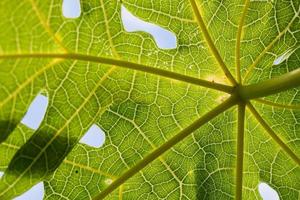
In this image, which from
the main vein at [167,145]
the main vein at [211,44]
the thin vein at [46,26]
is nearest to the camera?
the thin vein at [46,26]

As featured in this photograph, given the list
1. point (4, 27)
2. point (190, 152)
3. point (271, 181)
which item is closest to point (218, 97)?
point (190, 152)

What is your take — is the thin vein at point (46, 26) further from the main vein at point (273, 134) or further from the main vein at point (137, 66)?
the main vein at point (273, 134)

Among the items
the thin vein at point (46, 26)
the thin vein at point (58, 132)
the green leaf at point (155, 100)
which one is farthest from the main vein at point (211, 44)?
the thin vein at point (46, 26)

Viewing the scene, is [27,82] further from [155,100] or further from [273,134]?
[273,134]

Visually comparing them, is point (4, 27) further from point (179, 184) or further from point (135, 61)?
point (179, 184)

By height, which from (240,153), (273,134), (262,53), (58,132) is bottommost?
(58,132)

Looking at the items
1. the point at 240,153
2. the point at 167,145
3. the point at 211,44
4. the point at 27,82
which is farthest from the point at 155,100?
the point at 27,82

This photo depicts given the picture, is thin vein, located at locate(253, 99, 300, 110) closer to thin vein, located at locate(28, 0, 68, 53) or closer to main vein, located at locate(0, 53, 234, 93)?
main vein, located at locate(0, 53, 234, 93)

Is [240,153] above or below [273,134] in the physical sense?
below
